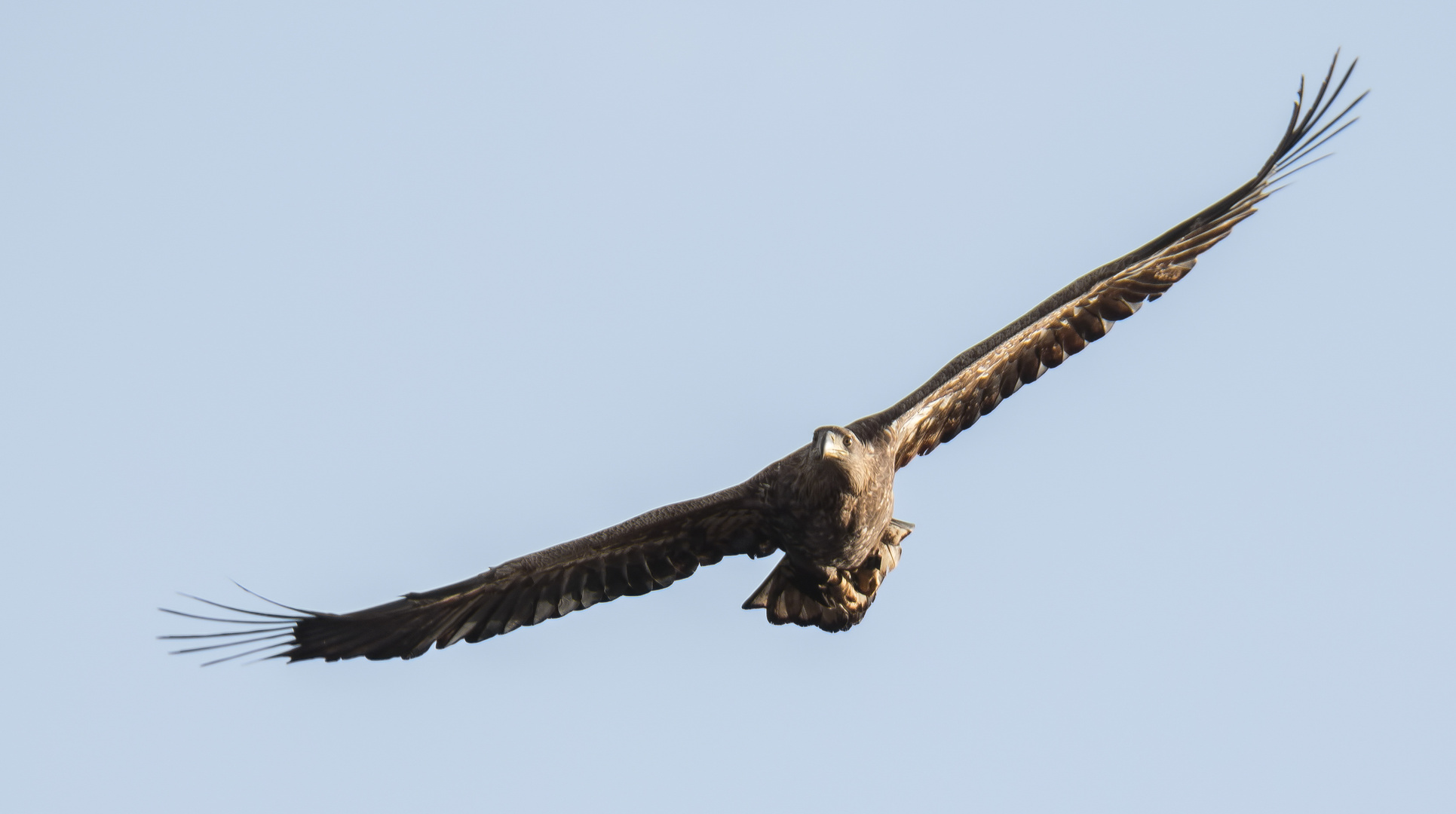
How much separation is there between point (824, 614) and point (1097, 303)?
256 centimetres

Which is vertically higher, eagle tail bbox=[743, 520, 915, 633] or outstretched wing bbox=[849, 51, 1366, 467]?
outstretched wing bbox=[849, 51, 1366, 467]

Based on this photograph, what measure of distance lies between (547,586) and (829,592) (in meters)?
1.75

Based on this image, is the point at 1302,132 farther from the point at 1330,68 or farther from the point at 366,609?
the point at 366,609

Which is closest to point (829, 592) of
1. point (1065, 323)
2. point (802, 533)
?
point (802, 533)

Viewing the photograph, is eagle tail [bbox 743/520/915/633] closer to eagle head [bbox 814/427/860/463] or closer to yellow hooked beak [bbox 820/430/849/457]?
eagle head [bbox 814/427/860/463]

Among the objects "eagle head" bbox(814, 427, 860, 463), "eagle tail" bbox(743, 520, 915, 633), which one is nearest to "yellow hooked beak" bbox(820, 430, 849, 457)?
"eagle head" bbox(814, 427, 860, 463)

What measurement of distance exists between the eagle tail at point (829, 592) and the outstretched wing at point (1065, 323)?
0.58m

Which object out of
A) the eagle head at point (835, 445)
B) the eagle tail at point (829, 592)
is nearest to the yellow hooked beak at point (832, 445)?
the eagle head at point (835, 445)

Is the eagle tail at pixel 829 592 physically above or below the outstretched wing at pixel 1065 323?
below

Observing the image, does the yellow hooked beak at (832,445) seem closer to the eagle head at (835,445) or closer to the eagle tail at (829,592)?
the eagle head at (835,445)

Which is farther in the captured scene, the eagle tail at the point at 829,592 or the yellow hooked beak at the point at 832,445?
the eagle tail at the point at 829,592

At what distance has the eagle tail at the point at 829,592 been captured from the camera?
30.2 ft

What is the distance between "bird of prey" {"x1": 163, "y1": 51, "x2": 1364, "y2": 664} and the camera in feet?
28.6

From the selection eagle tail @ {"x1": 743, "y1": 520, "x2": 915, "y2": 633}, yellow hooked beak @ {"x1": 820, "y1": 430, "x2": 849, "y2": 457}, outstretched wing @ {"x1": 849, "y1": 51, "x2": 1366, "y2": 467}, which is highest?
outstretched wing @ {"x1": 849, "y1": 51, "x2": 1366, "y2": 467}
